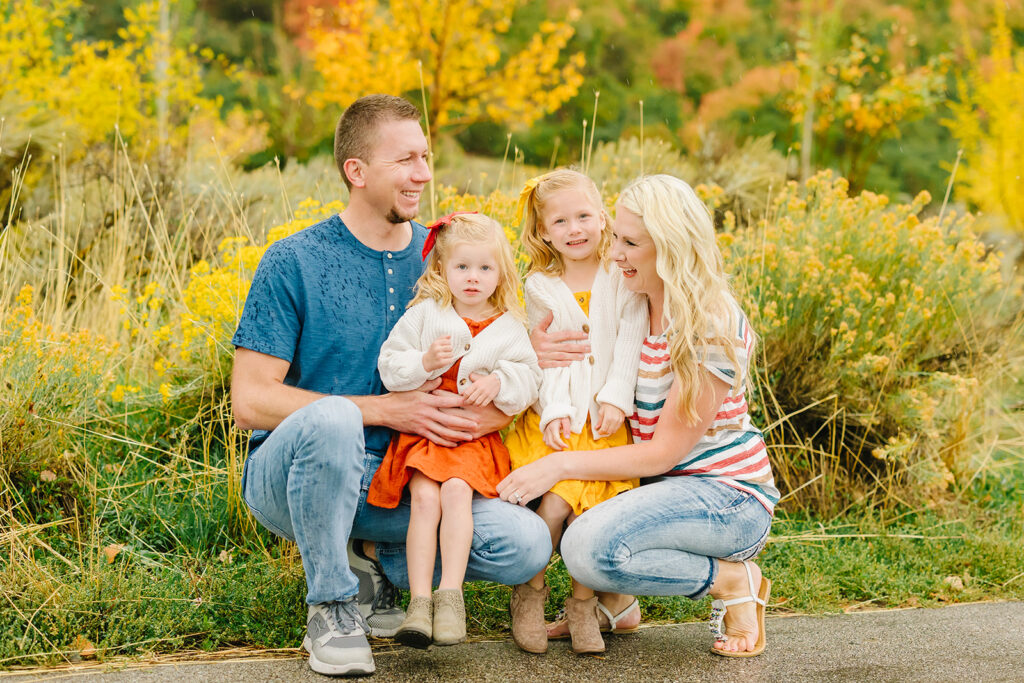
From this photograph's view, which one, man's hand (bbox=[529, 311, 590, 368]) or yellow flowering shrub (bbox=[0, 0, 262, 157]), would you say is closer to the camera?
man's hand (bbox=[529, 311, 590, 368])

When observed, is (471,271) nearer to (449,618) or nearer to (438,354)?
(438,354)

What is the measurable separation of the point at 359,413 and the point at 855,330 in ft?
8.14

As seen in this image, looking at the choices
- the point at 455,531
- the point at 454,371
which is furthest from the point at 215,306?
the point at 455,531

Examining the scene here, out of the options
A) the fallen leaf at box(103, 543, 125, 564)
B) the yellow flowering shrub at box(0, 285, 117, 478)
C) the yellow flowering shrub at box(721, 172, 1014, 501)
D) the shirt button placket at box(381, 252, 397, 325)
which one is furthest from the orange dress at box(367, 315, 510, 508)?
the yellow flowering shrub at box(721, 172, 1014, 501)

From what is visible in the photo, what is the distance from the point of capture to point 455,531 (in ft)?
8.45

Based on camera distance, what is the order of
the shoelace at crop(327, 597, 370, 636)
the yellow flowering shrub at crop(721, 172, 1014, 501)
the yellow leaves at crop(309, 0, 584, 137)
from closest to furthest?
the shoelace at crop(327, 597, 370, 636), the yellow flowering shrub at crop(721, 172, 1014, 501), the yellow leaves at crop(309, 0, 584, 137)

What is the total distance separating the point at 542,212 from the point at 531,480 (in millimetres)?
811

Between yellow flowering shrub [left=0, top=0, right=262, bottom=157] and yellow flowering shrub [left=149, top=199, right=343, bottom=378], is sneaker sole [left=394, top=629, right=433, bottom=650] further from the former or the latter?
yellow flowering shrub [left=0, top=0, right=262, bottom=157]

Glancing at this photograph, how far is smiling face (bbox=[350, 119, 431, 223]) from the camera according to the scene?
2916 millimetres

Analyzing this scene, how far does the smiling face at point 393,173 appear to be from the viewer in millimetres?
2916

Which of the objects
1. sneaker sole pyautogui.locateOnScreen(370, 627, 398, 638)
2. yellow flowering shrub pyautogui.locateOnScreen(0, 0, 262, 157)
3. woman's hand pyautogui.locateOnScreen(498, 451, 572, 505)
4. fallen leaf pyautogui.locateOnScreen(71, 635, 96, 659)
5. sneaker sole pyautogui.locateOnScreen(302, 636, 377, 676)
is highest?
yellow flowering shrub pyautogui.locateOnScreen(0, 0, 262, 157)

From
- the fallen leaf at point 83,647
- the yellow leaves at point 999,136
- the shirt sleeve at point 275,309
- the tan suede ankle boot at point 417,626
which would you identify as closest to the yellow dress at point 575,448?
the tan suede ankle boot at point 417,626

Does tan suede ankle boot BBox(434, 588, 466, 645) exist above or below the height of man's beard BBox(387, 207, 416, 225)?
below

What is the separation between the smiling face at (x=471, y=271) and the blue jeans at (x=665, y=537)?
0.70m
